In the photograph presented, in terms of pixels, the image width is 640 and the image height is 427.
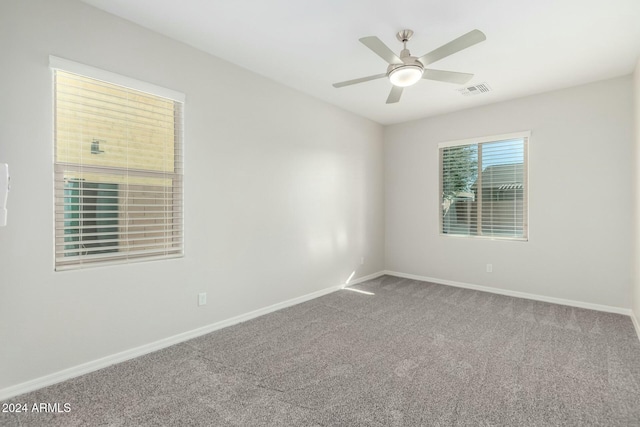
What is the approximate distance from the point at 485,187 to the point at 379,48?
3.29m

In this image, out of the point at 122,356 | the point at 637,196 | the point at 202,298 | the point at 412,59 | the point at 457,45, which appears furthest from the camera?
the point at 637,196

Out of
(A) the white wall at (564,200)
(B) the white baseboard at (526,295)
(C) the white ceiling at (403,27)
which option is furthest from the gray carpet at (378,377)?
(C) the white ceiling at (403,27)

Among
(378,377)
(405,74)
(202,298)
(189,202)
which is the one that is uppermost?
(405,74)

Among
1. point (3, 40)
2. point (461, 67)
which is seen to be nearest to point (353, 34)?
point (461, 67)

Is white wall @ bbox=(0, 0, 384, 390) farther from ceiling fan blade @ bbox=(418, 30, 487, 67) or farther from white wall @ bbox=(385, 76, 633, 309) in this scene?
ceiling fan blade @ bbox=(418, 30, 487, 67)

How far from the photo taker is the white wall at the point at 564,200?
362cm

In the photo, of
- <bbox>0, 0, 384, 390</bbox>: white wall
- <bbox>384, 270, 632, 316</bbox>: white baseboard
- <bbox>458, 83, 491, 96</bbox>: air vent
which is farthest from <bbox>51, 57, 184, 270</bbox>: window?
<bbox>384, 270, 632, 316</bbox>: white baseboard

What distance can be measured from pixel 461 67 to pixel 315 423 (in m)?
3.49

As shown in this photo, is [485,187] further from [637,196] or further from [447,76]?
[447,76]

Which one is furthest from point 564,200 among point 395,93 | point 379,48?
point 379,48

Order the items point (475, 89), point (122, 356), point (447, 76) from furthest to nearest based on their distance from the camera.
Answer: point (475, 89) < point (447, 76) < point (122, 356)

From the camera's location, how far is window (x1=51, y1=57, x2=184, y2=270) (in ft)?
7.52

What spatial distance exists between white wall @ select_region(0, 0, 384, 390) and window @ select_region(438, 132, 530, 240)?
4.63ft

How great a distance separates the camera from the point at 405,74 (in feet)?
8.16
